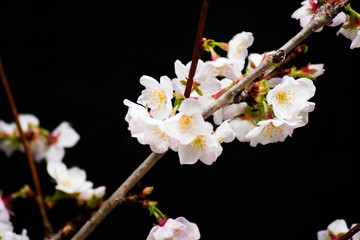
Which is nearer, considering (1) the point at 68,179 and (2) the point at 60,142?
(1) the point at 68,179

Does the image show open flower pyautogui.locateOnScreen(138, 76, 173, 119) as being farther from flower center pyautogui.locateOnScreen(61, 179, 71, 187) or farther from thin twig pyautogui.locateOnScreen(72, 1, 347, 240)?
flower center pyautogui.locateOnScreen(61, 179, 71, 187)

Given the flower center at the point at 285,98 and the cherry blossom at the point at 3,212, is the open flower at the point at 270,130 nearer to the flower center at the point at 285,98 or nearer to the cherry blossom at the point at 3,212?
the flower center at the point at 285,98

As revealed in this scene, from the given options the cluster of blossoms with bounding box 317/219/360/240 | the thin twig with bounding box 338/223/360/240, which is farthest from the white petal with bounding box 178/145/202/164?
the cluster of blossoms with bounding box 317/219/360/240

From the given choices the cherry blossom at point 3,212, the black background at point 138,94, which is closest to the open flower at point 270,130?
the cherry blossom at point 3,212

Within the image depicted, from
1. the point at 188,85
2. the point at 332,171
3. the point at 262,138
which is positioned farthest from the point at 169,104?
the point at 332,171

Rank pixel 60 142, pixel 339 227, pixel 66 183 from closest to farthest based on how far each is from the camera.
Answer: pixel 339 227
pixel 66 183
pixel 60 142

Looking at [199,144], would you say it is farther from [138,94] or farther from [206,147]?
[138,94]

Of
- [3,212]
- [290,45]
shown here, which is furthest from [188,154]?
[3,212]
